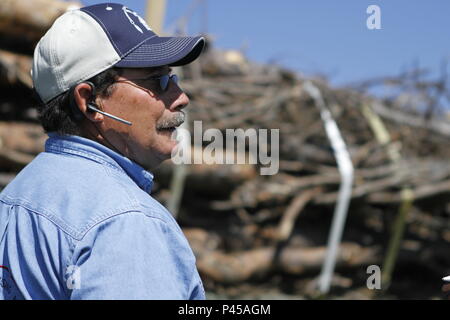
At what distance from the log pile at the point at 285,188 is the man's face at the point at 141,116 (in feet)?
10.1

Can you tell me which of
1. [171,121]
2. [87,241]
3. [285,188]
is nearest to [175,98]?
[171,121]

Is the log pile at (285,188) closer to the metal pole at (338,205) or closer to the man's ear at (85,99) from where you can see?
the metal pole at (338,205)

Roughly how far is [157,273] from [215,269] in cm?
368

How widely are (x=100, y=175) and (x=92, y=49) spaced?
35cm

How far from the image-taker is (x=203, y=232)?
5.22m

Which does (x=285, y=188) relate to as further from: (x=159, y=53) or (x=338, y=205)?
(x=159, y=53)

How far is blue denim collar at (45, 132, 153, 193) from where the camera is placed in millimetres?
1529

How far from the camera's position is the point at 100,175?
1448 mm

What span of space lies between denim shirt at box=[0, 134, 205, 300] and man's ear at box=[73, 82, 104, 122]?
159 mm

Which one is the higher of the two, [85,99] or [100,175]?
[85,99]

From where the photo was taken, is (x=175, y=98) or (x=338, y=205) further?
(x=338, y=205)

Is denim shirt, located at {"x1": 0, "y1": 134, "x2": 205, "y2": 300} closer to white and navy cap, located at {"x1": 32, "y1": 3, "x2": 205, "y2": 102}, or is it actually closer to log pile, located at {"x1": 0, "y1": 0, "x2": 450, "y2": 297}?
white and navy cap, located at {"x1": 32, "y1": 3, "x2": 205, "y2": 102}

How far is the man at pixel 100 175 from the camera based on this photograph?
1.29m

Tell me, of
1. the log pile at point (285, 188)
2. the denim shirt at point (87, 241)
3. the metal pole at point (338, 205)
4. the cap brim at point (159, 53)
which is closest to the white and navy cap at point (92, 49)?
the cap brim at point (159, 53)
